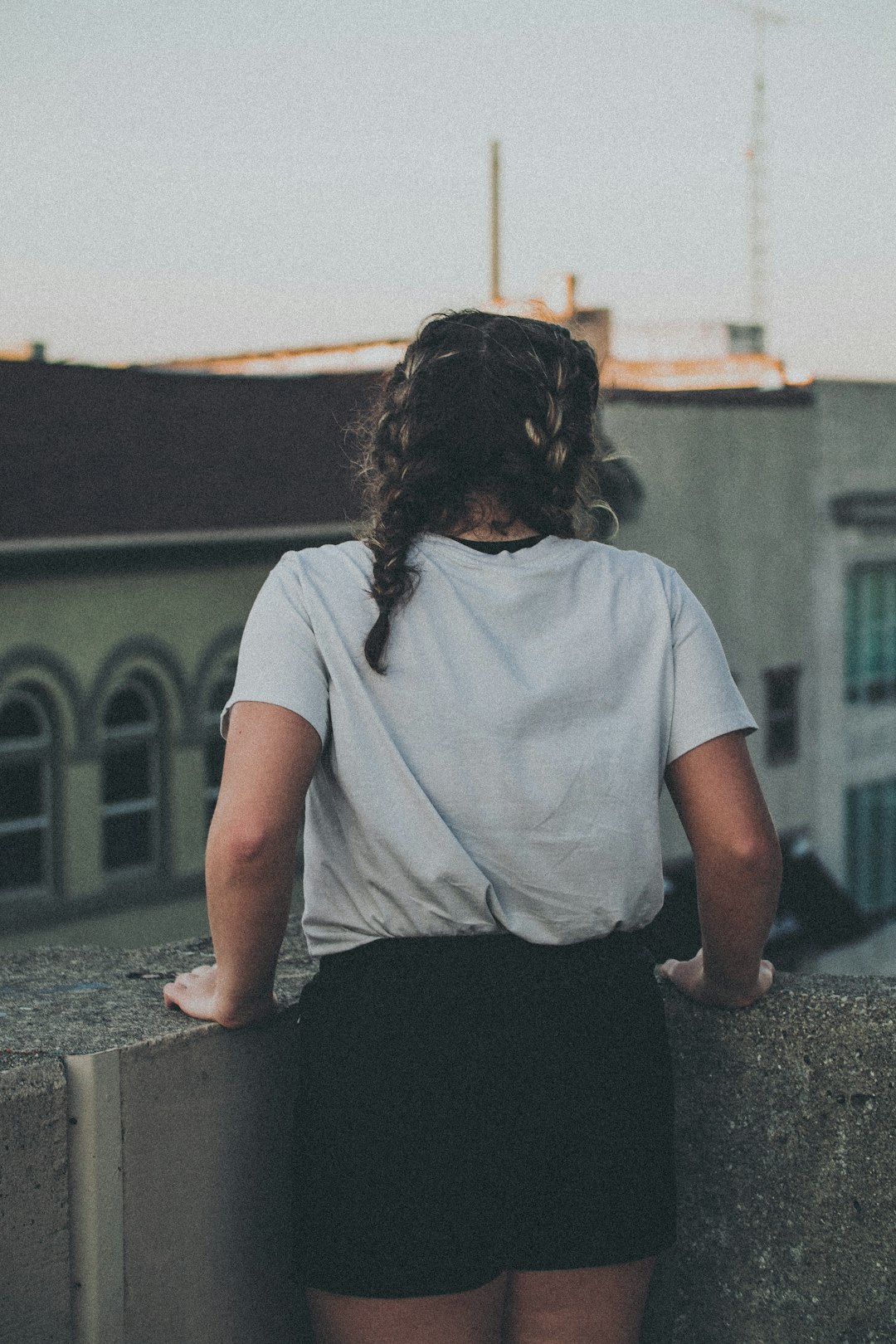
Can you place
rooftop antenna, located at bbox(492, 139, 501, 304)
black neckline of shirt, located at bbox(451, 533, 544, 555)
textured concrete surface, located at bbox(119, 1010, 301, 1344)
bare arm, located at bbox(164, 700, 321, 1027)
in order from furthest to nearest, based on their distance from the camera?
rooftop antenna, located at bbox(492, 139, 501, 304) < textured concrete surface, located at bbox(119, 1010, 301, 1344) < black neckline of shirt, located at bbox(451, 533, 544, 555) < bare arm, located at bbox(164, 700, 321, 1027)

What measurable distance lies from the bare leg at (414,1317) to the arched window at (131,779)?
15213 mm

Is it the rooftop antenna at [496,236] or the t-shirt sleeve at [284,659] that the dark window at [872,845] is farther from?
the t-shirt sleeve at [284,659]

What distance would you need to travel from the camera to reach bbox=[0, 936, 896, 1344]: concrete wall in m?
1.96

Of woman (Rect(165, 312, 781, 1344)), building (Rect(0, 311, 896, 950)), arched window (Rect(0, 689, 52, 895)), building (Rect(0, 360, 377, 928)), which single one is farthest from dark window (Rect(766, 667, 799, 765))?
woman (Rect(165, 312, 781, 1344))

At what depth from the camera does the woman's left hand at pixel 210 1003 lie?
2049 millimetres

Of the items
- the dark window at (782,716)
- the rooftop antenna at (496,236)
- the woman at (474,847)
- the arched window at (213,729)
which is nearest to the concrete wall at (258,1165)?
the woman at (474,847)

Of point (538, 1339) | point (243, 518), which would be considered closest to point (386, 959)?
point (538, 1339)

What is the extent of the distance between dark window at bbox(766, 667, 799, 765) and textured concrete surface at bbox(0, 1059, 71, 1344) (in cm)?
2573

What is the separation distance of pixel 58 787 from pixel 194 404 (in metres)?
4.29

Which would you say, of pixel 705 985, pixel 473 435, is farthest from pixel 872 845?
pixel 473 435

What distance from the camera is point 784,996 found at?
7.73ft

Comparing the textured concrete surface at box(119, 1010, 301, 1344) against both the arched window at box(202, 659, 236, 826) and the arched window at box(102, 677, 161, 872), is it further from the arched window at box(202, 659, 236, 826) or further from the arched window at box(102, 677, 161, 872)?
the arched window at box(202, 659, 236, 826)

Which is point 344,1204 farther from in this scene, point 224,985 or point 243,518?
point 243,518

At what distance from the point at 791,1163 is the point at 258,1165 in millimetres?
762
